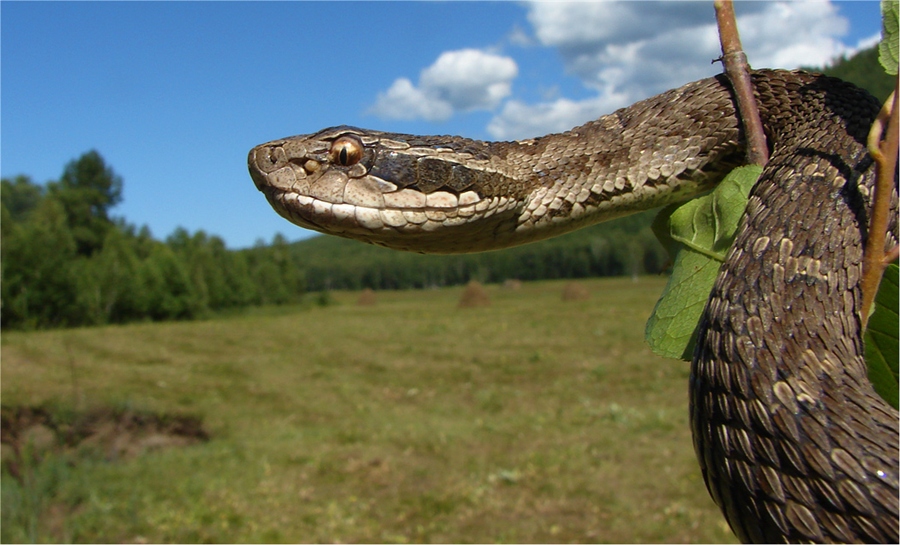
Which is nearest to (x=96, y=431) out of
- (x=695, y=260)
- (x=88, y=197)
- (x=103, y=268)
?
(x=695, y=260)

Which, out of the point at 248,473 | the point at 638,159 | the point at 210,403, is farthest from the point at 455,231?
the point at 210,403

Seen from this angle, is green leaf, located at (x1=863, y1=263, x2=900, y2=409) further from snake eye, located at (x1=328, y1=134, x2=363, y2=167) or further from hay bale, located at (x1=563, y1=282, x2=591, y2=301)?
hay bale, located at (x1=563, y1=282, x2=591, y2=301)

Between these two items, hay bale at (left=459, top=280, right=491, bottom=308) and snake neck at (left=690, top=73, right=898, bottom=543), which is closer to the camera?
snake neck at (left=690, top=73, right=898, bottom=543)

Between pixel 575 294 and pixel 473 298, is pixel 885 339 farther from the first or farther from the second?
pixel 575 294

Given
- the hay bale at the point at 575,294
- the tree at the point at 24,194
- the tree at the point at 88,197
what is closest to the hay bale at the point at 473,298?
the hay bale at the point at 575,294

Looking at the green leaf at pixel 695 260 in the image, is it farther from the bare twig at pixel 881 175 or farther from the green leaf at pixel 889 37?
the green leaf at pixel 889 37

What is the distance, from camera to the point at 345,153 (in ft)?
9.84

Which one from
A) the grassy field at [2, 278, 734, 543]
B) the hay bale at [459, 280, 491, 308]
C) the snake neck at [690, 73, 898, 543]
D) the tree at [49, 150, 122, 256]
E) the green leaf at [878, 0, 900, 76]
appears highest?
the tree at [49, 150, 122, 256]

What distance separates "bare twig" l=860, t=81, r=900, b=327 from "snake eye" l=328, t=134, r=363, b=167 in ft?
6.51

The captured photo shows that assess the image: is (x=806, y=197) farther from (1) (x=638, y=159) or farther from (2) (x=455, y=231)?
(2) (x=455, y=231)

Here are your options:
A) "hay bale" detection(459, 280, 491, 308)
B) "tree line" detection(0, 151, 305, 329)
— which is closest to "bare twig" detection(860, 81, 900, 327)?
"tree line" detection(0, 151, 305, 329)

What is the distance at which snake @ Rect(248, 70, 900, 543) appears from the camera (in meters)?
1.54

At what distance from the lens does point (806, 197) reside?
1878mm

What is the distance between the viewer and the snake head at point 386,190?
2861mm
